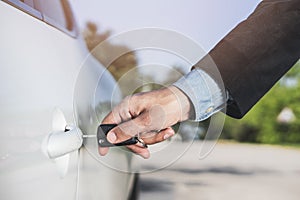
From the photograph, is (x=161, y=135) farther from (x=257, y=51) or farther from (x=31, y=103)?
(x=31, y=103)

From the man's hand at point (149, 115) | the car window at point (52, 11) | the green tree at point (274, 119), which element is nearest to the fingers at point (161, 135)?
the man's hand at point (149, 115)

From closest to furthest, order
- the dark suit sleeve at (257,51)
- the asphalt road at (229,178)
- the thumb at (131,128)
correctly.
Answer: the thumb at (131,128) < the dark suit sleeve at (257,51) < the asphalt road at (229,178)

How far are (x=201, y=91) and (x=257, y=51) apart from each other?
0.86 feet

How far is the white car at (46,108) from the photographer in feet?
4.48

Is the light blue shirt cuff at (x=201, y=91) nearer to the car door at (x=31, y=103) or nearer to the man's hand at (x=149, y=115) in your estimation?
the man's hand at (x=149, y=115)

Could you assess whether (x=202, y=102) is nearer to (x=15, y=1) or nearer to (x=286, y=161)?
(x=15, y=1)

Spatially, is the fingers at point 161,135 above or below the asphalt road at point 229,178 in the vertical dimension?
above

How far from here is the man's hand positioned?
1875mm

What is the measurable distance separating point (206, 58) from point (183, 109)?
0.18m

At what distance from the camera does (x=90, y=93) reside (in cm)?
212

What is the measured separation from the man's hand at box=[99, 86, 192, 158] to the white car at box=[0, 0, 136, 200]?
0.38ft

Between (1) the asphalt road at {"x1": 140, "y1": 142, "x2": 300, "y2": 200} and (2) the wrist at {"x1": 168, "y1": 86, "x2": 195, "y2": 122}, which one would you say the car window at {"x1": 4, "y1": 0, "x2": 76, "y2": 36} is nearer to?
(2) the wrist at {"x1": 168, "y1": 86, "x2": 195, "y2": 122}

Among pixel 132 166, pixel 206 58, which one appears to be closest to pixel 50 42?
pixel 206 58

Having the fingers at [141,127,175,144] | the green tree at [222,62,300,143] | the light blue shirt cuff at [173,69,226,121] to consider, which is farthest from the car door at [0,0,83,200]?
the green tree at [222,62,300,143]
